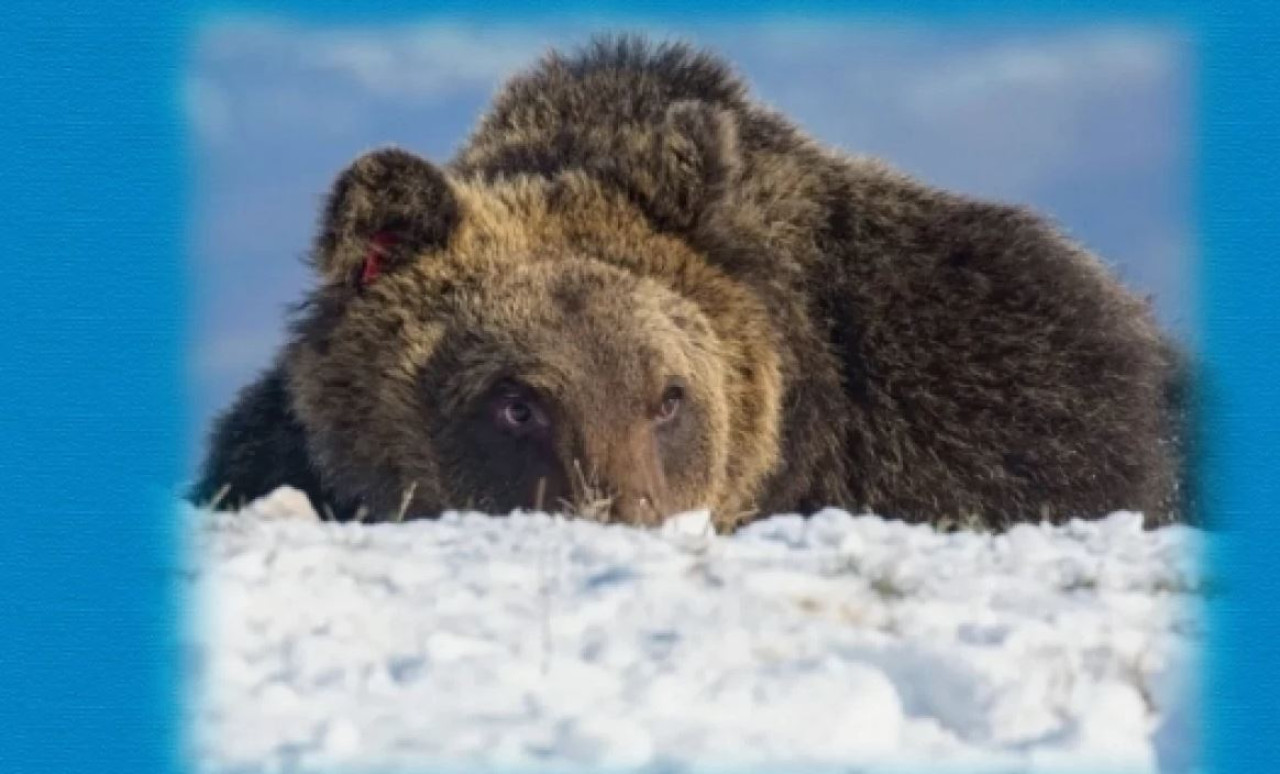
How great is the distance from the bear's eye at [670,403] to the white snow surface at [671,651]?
6.87 ft

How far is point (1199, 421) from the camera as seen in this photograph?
11.9m

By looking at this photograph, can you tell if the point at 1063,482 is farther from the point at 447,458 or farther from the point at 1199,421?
the point at 447,458

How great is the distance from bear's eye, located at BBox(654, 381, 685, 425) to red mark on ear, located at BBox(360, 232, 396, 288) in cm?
160

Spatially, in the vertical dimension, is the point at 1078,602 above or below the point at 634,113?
below

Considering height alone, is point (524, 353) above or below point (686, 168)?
below

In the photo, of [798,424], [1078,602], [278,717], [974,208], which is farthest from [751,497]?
[278,717]

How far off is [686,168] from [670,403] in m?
1.39

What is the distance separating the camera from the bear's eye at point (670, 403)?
10.1 m

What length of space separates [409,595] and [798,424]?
4.33 m

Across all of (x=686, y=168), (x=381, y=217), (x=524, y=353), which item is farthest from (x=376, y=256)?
(x=686, y=168)

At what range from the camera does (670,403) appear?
33.6ft

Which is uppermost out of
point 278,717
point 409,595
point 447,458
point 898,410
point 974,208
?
point 974,208

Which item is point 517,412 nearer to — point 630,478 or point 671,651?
point 630,478

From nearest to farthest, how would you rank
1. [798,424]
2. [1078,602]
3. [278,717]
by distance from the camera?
[278,717]
[1078,602]
[798,424]
